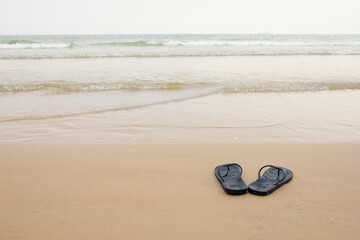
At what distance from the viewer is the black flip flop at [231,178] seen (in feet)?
7.58

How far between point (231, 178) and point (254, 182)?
0.71 ft

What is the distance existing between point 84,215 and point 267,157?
208cm

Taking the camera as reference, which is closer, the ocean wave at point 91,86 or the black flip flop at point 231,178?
the black flip flop at point 231,178

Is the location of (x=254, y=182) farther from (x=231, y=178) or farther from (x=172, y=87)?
(x=172, y=87)

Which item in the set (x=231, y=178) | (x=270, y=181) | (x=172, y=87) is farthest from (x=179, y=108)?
(x=270, y=181)

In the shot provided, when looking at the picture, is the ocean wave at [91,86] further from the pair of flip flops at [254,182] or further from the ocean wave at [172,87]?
the pair of flip flops at [254,182]

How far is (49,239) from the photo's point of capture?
5.90 feet

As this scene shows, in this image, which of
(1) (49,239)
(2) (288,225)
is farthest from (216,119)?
(1) (49,239)

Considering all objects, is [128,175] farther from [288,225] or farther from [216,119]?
[216,119]

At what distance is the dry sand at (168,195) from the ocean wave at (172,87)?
3748mm

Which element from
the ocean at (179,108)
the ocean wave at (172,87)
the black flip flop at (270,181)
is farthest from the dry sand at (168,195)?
the ocean wave at (172,87)

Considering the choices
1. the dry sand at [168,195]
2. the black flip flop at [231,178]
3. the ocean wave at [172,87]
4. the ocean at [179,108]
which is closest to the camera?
the dry sand at [168,195]

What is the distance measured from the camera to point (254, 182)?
2473 millimetres

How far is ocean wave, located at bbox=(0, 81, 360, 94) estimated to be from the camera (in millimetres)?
6840
